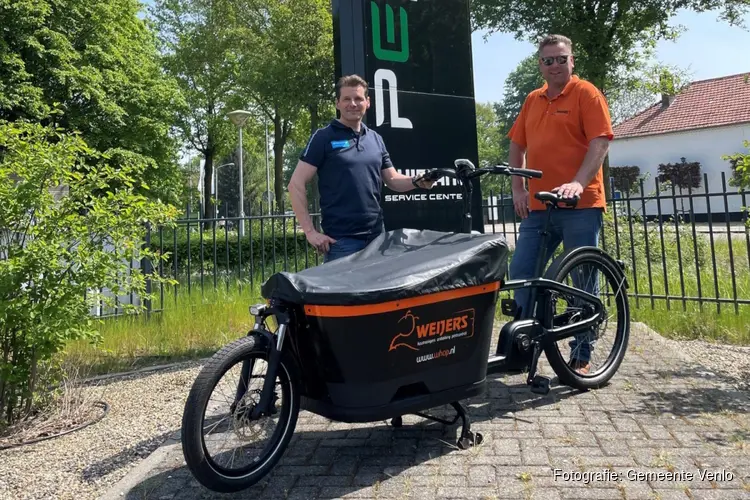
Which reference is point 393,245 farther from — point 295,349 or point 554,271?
point 554,271

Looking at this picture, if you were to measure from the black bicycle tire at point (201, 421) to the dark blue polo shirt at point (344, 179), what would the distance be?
→ 1115mm

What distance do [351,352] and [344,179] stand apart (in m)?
1.29

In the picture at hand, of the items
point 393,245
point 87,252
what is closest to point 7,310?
point 87,252

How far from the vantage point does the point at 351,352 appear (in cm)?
253

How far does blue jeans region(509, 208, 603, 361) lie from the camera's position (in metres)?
3.94

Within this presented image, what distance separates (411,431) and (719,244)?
10.5 metres

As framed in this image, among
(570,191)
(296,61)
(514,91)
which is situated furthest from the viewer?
(514,91)

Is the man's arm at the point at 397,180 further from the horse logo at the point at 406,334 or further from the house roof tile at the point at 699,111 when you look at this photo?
the house roof tile at the point at 699,111

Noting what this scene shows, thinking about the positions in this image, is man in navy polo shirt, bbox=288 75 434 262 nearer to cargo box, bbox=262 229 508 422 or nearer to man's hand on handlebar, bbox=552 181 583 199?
cargo box, bbox=262 229 508 422

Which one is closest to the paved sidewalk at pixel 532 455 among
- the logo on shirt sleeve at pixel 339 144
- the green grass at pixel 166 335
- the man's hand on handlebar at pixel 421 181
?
the man's hand on handlebar at pixel 421 181

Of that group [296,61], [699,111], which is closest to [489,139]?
[699,111]

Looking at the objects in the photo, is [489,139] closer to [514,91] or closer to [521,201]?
[514,91]

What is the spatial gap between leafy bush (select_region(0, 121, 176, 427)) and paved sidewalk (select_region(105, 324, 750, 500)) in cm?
118

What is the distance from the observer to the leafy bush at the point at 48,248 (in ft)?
11.9
